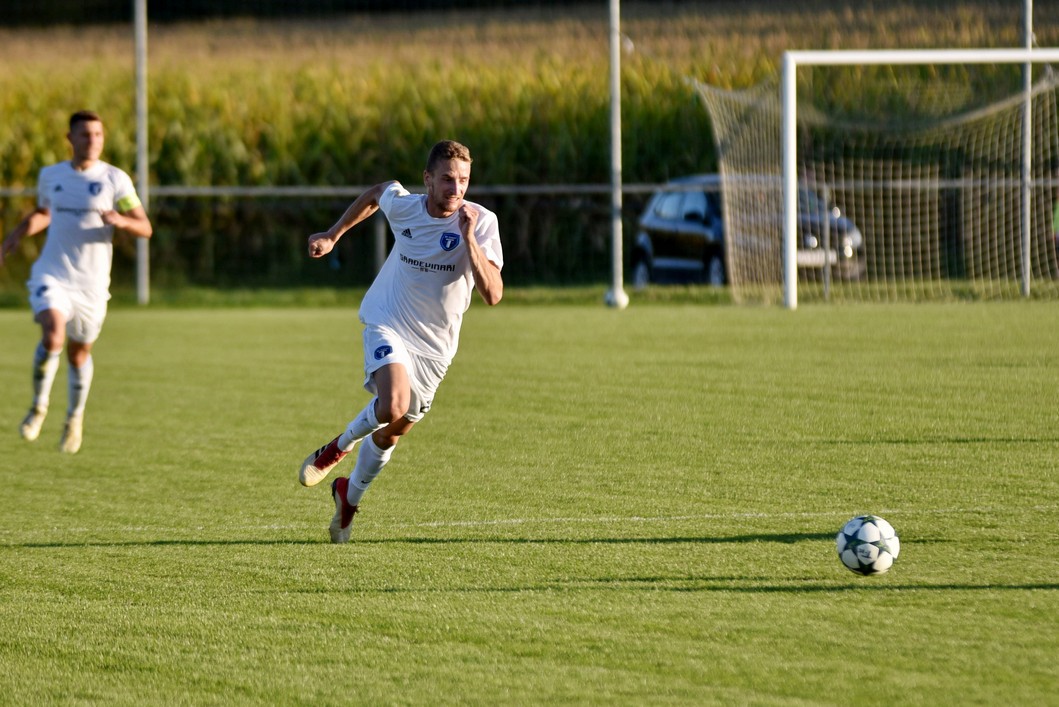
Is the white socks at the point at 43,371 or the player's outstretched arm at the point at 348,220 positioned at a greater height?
the player's outstretched arm at the point at 348,220

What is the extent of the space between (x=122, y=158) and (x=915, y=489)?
2262 centimetres

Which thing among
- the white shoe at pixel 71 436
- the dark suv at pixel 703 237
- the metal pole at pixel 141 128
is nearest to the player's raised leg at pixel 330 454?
the white shoe at pixel 71 436

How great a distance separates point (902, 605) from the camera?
5922mm

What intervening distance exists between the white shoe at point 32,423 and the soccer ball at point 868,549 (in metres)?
6.49

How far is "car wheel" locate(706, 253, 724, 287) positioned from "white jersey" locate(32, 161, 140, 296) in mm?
13964

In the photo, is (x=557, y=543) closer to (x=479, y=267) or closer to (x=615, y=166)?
(x=479, y=267)

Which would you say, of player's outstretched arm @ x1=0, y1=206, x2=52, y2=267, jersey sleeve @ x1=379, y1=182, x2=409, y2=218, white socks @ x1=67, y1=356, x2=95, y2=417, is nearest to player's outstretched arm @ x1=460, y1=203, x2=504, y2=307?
jersey sleeve @ x1=379, y1=182, x2=409, y2=218

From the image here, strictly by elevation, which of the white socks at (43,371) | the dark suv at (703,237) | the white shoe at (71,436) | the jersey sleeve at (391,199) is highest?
the dark suv at (703,237)

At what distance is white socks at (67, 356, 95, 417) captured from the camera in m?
11.0

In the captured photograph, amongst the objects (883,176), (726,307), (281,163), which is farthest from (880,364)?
(281,163)

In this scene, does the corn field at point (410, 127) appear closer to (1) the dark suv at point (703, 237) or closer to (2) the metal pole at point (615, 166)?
(1) the dark suv at point (703, 237)

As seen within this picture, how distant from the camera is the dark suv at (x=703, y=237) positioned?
23.4 metres

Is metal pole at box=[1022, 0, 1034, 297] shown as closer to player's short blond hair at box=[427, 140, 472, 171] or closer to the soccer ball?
player's short blond hair at box=[427, 140, 472, 171]

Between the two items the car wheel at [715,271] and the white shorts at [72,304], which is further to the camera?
the car wheel at [715,271]
